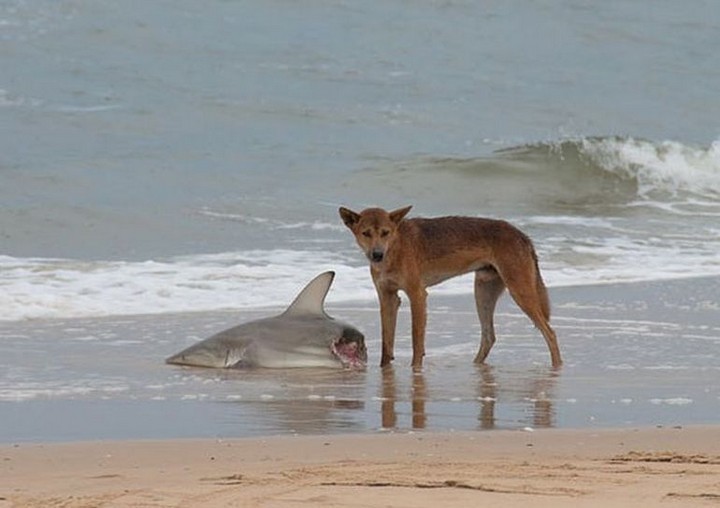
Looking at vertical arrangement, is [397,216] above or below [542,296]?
above

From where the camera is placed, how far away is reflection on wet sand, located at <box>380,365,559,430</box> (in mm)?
7808

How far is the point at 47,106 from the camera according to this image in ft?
74.8

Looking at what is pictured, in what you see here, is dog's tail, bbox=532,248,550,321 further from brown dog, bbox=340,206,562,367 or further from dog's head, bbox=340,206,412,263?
dog's head, bbox=340,206,412,263

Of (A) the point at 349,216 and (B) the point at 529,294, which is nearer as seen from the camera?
(A) the point at 349,216

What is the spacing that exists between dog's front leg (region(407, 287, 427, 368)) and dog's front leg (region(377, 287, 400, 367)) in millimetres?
122

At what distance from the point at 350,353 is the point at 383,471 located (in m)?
3.72

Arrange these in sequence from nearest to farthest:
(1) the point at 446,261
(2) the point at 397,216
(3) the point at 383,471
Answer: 1. (3) the point at 383,471
2. (2) the point at 397,216
3. (1) the point at 446,261

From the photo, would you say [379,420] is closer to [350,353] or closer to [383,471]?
[383,471]

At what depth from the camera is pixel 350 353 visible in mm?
9891

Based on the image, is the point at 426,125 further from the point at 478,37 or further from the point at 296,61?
the point at 478,37

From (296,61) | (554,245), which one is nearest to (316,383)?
(554,245)

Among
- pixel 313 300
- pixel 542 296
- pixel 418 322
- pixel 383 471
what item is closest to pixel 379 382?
pixel 418 322

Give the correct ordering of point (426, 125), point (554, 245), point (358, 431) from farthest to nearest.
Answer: point (426, 125), point (554, 245), point (358, 431)

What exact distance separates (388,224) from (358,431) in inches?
120
